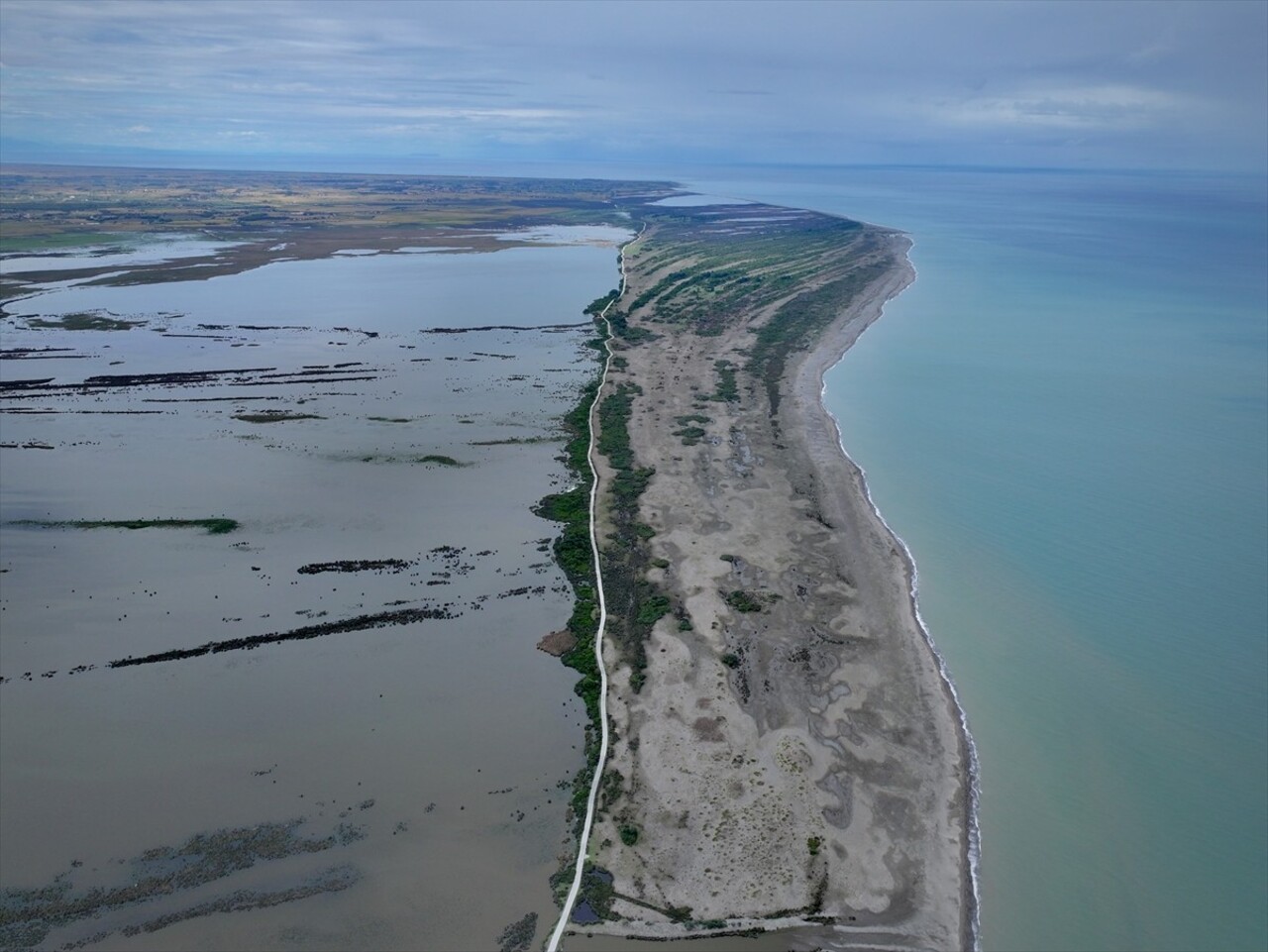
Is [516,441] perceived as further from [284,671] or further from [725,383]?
[284,671]

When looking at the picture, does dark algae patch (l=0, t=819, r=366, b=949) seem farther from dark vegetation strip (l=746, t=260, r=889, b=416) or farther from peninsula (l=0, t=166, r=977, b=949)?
dark vegetation strip (l=746, t=260, r=889, b=416)

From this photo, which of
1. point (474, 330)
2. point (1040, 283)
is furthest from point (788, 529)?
point (1040, 283)

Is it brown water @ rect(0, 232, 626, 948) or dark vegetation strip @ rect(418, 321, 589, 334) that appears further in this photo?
dark vegetation strip @ rect(418, 321, 589, 334)

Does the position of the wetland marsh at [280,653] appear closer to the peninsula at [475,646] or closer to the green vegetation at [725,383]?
the peninsula at [475,646]

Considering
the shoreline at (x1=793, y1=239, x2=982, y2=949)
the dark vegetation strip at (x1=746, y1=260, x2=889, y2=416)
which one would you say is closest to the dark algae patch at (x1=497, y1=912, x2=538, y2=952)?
the shoreline at (x1=793, y1=239, x2=982, y2=949)

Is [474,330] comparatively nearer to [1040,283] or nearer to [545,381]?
[545,381]

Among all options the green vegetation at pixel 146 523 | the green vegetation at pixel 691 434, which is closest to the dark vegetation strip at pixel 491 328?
the green vegetation at pixel 691 434
